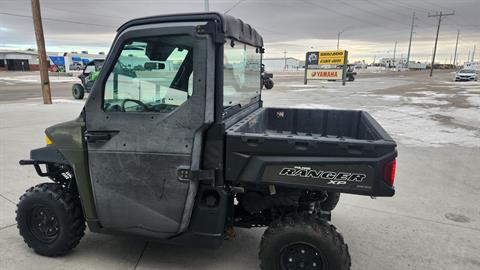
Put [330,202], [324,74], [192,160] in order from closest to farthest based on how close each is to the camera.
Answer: [192,160] < [330,202] < [324,74]

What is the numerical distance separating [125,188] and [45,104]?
48.0 feet

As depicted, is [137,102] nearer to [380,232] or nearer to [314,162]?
[314,162]

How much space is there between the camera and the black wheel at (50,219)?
10.6 feet

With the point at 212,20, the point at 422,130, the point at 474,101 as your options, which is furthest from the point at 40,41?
the point at 474,101

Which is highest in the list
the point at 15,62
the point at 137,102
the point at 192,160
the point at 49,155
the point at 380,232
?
the point at 137,102

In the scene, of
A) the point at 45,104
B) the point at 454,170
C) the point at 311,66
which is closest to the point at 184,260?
the point at 454,170

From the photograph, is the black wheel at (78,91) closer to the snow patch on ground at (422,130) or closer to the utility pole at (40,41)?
the utility pole at (40,41)

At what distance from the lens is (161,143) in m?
2.79

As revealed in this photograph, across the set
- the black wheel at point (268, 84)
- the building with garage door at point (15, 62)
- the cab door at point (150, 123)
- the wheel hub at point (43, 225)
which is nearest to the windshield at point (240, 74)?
the cab door at point (150, 123)

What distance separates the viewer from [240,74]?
348 centimetres

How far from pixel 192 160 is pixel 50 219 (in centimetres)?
158

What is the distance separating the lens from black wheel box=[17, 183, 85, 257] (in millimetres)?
3227

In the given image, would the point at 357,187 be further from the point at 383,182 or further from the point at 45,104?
the point at 45,104

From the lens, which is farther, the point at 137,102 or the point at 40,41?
the point at 40,41
